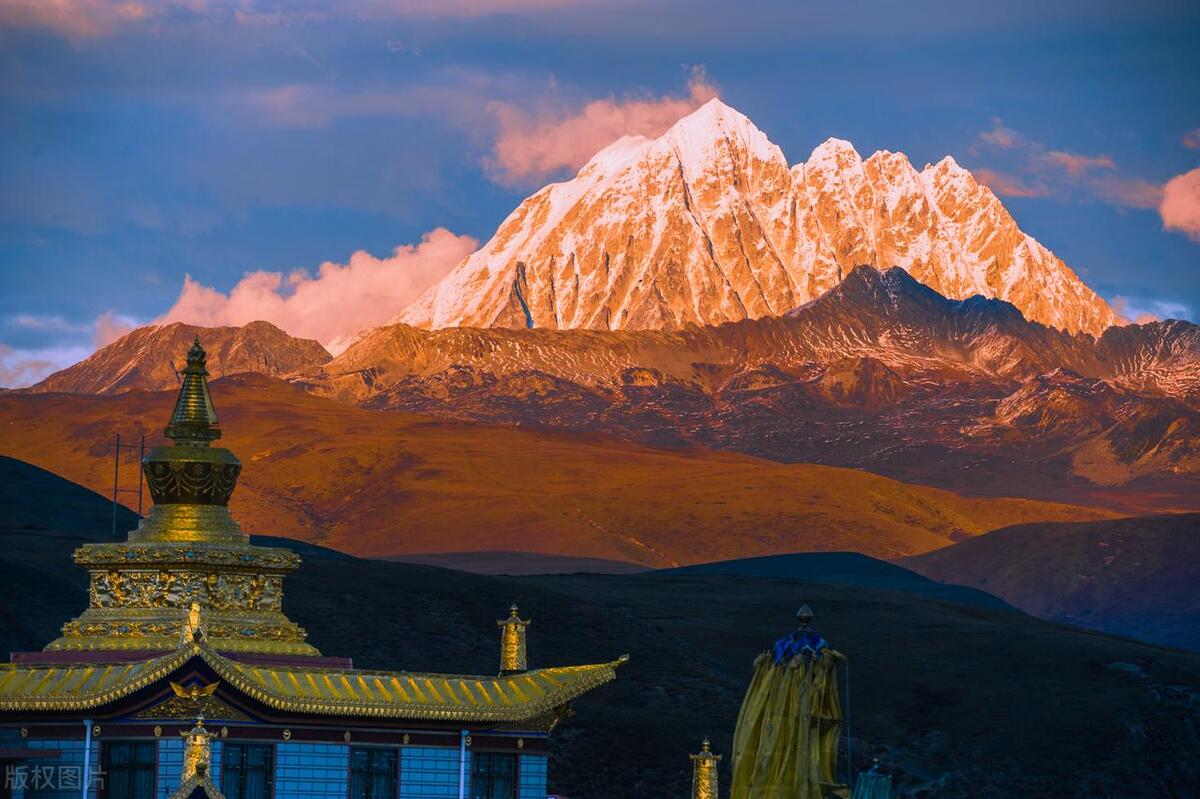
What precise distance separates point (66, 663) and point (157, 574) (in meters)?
1.88

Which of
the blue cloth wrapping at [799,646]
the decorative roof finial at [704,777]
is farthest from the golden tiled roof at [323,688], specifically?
the blue cloth wrapping at [799,646]

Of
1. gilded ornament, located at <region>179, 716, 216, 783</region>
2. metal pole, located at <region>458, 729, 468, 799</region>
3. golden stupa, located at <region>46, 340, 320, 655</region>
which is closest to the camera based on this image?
gilded ornament, located at <region>179, 716, 216, 783</region>

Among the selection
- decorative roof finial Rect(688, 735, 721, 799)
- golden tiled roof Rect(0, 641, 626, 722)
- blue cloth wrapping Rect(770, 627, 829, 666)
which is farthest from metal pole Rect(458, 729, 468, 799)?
blue cloth wrapping Rect(770, 627, 829, 666)

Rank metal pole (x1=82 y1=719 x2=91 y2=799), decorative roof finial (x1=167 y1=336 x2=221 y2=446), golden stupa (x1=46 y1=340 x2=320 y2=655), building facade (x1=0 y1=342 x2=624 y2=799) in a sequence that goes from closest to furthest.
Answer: building facade (x1=0 y1=342 x2=624 y2=799) < metal pole (x1=82 y1=719 x2=91 y2=799) < golden stupa (x1=46 y1=340 x2=320 y2=655) < decorative roof finial (x1=167 y1=336 x2=221 y2=446)

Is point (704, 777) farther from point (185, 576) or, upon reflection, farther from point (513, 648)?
point (185, 576)

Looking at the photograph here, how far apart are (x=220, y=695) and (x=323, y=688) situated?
4.85 ft

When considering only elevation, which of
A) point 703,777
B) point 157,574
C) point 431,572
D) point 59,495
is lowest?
point 703,777

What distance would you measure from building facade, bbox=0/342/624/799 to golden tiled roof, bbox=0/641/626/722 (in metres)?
0.03

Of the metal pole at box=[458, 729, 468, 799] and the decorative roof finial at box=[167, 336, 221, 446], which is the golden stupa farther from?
the metal pole at box=[458, 729, 468, 799]

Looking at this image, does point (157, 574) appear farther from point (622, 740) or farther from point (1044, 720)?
point (1044, 720)

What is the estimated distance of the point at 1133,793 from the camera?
84562 millimetres

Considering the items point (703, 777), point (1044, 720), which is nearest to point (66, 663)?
point (703, 777)

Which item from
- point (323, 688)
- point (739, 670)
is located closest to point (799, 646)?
point (323, 688)

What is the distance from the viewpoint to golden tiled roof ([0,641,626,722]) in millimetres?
31375
